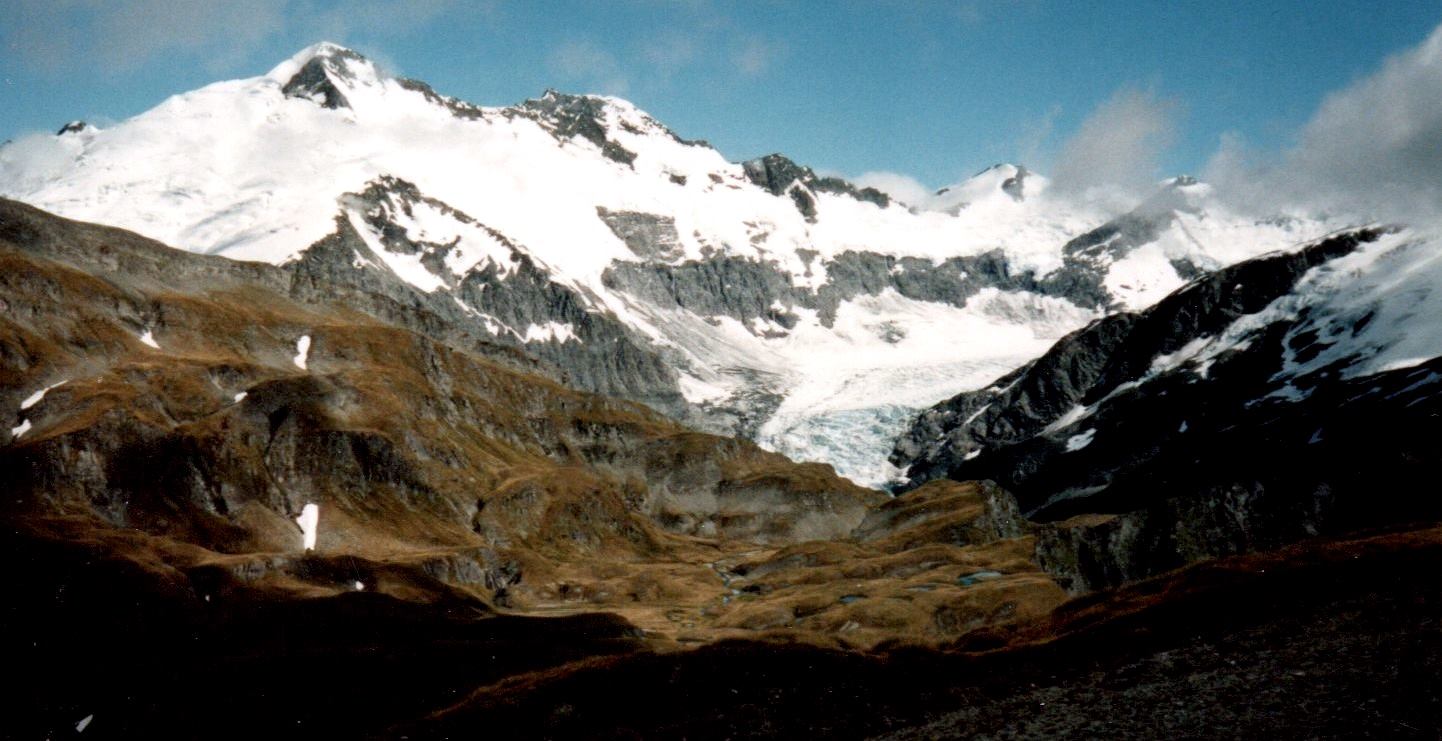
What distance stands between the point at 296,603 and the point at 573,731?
98.7 m

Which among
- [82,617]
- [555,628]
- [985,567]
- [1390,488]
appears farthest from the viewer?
[985,567]

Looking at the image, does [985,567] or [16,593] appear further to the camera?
[985,567]

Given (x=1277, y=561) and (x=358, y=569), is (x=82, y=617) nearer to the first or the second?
(x=358, y=569)

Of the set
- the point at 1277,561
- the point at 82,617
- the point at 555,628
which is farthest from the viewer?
the point at 555,628

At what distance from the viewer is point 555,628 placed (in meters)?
130

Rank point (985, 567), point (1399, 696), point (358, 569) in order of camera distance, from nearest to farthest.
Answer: point (1399, 696)
point (358, 569)
point (985, 567)

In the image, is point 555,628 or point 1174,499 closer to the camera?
point 1174,499

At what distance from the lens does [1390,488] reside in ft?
331

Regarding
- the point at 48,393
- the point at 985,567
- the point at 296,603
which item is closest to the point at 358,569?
the point at 296,603

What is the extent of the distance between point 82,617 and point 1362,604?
12166 centimetres

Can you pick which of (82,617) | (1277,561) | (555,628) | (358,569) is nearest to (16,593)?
(82,617)

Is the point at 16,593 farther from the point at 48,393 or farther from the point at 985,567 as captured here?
the point at 985,567

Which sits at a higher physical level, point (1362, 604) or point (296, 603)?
point (296, 603)

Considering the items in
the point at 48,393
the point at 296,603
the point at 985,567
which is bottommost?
the point at 985,567
